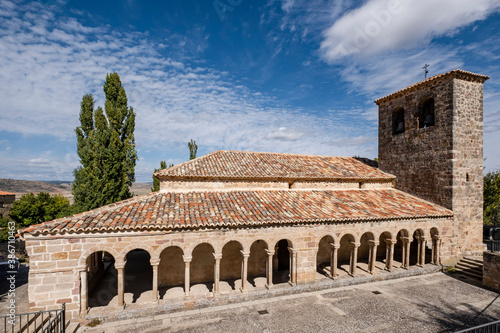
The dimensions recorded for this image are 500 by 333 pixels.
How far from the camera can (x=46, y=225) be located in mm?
8945

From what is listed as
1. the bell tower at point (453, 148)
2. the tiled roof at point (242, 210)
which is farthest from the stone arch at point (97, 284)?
the bell tower at point (453, 148)

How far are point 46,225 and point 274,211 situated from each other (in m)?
9.37

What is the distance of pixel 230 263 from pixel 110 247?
613 cm

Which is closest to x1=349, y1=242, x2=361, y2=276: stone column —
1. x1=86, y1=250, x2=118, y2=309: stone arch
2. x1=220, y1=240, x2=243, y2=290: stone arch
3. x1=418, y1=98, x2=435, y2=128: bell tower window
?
x1=220, y1=240, x2=243, y2=290: stone arch

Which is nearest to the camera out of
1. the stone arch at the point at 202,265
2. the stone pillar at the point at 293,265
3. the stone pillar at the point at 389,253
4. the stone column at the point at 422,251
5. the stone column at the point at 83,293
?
the stone column at the point at 83,293

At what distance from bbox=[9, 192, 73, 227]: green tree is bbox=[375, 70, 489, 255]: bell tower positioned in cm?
3466

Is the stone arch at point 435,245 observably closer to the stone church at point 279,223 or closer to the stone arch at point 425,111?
the stone church at point 279,223

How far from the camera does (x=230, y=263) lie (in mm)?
13086

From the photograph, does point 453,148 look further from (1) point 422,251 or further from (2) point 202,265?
(2) point 202,265

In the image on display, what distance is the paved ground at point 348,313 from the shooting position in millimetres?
8844

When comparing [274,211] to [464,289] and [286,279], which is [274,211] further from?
[464,289]

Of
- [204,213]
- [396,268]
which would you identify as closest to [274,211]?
[204,213]

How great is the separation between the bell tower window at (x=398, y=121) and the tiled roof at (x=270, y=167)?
3352 mm

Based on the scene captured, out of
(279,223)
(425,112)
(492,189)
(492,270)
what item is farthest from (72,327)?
(492,189)
